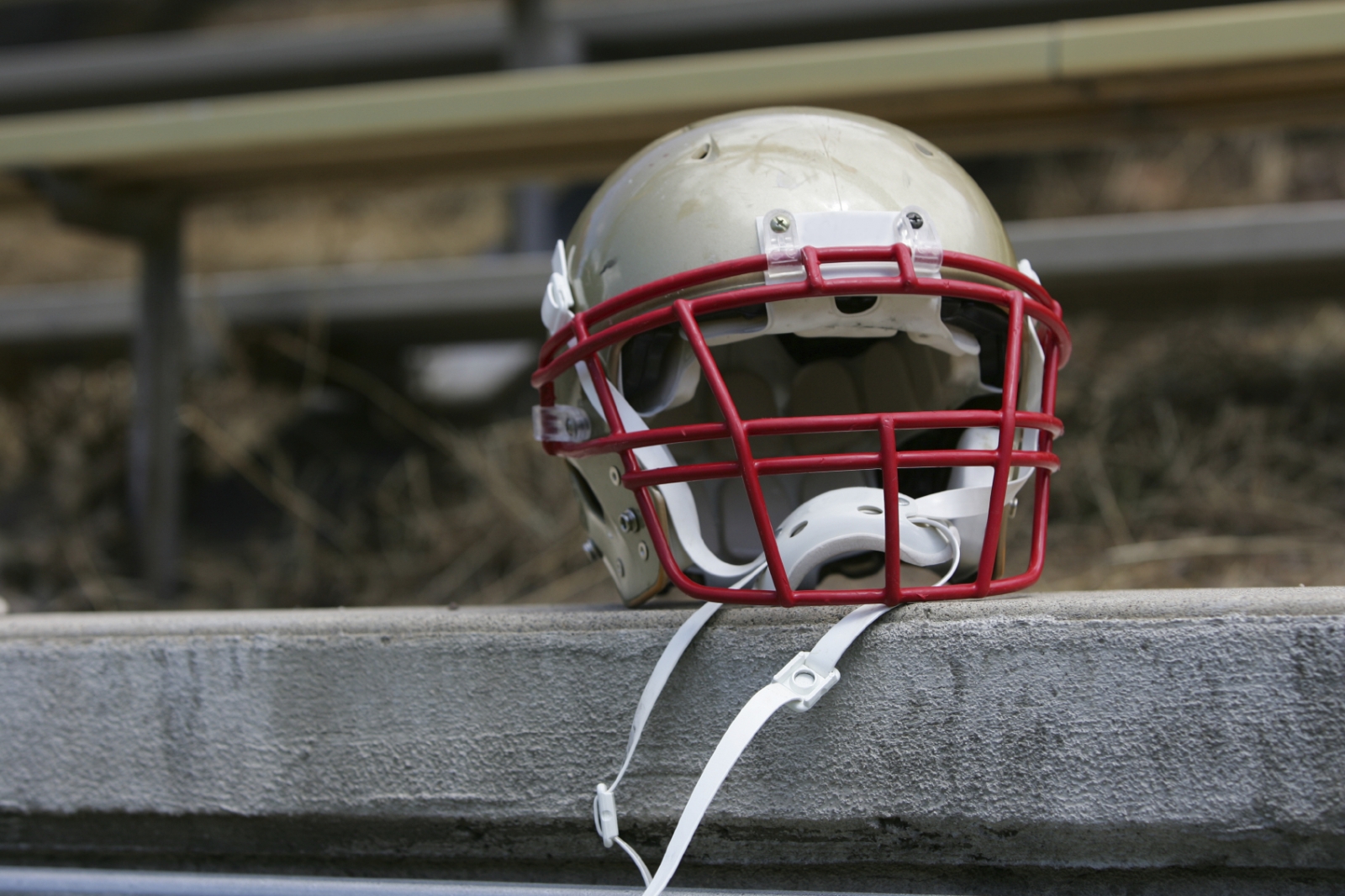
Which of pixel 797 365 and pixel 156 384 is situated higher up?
pixel 797 365

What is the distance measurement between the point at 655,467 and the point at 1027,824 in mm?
329

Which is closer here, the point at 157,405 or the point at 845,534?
the point at 845,534

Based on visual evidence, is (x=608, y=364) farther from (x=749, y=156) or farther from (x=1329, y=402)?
(x=1329, y=402)

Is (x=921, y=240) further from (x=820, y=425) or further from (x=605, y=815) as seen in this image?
(x=605, y=815)

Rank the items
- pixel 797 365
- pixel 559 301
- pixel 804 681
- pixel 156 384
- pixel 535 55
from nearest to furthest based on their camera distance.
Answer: pixel 804 681 < pixel 559 301 < pixel 797 365 < pixel 156 384 < pixel 535 55

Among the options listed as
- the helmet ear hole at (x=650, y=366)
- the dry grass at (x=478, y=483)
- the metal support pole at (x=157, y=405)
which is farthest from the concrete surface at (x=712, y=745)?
the metal support pole at (x=157, y=405)

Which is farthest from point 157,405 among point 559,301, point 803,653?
point 803,653

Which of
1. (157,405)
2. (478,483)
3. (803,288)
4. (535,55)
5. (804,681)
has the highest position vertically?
(535,55)

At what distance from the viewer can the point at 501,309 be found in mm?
1999

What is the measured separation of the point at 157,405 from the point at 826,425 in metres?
1.42

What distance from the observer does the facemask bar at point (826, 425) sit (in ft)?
2.28

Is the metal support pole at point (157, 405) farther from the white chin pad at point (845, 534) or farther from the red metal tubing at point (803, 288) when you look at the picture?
the white chin pad at point (845, 534)

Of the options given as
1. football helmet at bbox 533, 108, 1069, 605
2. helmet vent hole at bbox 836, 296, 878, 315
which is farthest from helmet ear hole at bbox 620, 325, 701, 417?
helmet vent hole at bbox 836, 296, 878, 315

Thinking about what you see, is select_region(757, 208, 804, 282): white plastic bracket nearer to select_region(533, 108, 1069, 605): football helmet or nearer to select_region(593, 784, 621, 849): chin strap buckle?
select_region(533, 108, 1069, 605): football helmet
